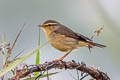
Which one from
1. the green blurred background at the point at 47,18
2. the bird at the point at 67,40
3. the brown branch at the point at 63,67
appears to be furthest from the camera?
the green blurred background at the point at 47,18

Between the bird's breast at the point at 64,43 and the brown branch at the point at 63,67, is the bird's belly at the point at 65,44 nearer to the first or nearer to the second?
the bird's breast at the point at 64,43

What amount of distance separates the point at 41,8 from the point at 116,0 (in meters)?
1.09

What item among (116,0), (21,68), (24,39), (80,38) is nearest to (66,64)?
(21,68)

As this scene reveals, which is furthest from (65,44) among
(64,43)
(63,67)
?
(63,67)

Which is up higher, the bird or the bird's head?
the bird's head

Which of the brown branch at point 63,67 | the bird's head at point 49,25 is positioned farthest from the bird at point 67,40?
the brown branch at point 63,67

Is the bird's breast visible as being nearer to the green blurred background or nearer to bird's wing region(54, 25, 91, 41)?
bird's wing region(54, 25, 91, 41)

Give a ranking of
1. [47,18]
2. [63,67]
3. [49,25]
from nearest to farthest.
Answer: [63,67] < [49,25] < [47,18]

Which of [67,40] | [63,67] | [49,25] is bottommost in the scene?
[63,67]

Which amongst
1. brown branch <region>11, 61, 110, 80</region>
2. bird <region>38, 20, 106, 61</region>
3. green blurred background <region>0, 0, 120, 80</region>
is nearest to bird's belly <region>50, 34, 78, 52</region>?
bird <region>38, 20, 106, 61</region>

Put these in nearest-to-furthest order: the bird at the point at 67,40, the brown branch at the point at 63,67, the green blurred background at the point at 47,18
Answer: the brown branch at the point at 63,67 → the bird at the point at 67,40 → the green blurred background at the point at 47,18

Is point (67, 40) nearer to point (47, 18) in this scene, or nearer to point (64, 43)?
point (64, 43)

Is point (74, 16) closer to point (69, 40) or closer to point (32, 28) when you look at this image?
point (32, 28)

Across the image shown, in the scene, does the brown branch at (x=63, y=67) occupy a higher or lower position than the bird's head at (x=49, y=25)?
lower
